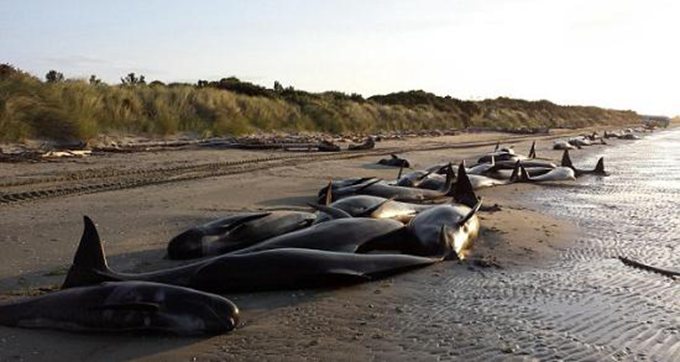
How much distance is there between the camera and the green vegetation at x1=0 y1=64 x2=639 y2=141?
17.2 m

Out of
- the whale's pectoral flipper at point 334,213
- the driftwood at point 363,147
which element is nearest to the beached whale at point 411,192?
the whale's pectoral flipper at point 334,213

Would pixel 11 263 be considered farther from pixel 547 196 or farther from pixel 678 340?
pixel 547 196

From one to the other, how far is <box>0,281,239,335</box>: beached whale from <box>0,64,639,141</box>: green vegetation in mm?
13043

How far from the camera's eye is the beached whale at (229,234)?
6227 millimetres

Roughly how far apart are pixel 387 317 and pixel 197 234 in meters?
2.41

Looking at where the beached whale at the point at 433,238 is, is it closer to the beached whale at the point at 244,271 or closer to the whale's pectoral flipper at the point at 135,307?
the beached whale at the point at 244,271

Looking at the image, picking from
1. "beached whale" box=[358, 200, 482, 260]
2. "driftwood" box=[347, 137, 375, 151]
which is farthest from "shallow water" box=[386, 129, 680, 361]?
"driftwood" box=[347, 137, 375, 151]

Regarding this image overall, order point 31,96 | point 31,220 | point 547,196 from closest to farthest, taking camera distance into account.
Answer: point 31,220
point 547,196
point 31,96

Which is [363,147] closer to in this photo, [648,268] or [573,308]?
[648,268]

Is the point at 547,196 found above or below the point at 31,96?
below

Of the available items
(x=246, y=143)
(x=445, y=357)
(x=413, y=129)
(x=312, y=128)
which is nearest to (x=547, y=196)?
(x=445, y=357)

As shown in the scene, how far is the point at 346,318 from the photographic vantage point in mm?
4648

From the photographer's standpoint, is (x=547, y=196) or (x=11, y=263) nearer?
(x=11, y=263)

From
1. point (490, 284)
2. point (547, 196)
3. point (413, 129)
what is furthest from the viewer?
point (413, 129)
